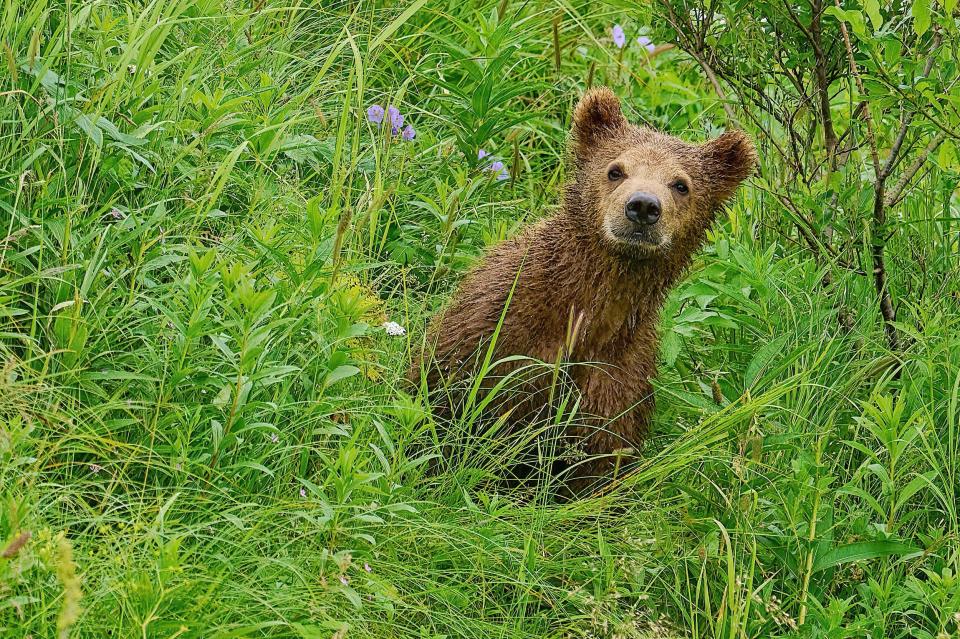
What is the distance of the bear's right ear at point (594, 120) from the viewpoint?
4535mm

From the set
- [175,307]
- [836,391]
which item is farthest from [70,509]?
[836,391]

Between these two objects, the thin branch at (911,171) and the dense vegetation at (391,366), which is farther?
the thin branch at (911,171)

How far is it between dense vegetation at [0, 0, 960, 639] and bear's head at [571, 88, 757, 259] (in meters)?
0.21

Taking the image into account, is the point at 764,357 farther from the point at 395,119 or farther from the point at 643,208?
the point at 395,119

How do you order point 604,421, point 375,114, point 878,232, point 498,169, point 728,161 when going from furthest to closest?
1. point 498,169
2. point 375,114
3. point 728,161
4. point 878,232
5. point 604,421

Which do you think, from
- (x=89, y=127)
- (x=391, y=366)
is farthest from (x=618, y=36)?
(x=89, y=127)

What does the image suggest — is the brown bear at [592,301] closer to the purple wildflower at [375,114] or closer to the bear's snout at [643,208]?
the bear's snout at [643,208]

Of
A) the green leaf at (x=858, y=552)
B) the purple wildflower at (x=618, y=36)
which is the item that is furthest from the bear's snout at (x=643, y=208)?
the purple wildflower at (x=618, y=36)

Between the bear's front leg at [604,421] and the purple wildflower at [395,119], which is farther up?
the purple wildflower at [395,119]

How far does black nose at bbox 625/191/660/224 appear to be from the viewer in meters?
4.04

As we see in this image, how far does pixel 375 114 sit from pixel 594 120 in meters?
0.95

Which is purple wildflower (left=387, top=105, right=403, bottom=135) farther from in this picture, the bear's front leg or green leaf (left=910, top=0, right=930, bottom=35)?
green leaf (left=910, top=0, right=930, bottom=35)

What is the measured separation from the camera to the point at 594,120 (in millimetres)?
4574

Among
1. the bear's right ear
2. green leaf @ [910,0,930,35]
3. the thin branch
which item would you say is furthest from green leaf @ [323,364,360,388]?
the thin branch
